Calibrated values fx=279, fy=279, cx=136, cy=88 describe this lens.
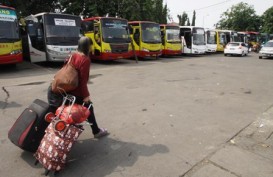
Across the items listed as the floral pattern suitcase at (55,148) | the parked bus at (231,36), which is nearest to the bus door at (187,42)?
the parked bus at (231,36)

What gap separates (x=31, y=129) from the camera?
3877 mm

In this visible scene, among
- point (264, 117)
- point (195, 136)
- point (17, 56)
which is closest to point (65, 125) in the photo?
point (195, 136)

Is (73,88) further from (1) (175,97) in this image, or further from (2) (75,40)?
(2) (75,40)

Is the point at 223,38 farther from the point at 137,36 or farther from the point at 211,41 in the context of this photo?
the point at 137,36

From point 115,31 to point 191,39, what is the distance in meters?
9.35

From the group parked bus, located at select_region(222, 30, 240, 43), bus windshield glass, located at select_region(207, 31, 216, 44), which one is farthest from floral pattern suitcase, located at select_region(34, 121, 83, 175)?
parked bus, located at select_region(222, 30, 240, 43)

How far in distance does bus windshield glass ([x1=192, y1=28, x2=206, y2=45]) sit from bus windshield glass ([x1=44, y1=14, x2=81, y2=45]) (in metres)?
12.2

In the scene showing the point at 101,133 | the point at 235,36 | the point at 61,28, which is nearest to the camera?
the point at 101,133

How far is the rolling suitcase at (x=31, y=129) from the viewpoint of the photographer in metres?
3.88

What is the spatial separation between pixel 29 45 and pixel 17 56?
7.34 ft

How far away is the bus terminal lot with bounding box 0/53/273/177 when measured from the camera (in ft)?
12.8

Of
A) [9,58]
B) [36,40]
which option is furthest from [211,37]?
[9,58]

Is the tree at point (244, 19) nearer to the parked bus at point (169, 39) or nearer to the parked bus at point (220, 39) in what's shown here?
the parked bus at point (220, 39)

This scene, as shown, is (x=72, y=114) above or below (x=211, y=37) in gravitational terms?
below
